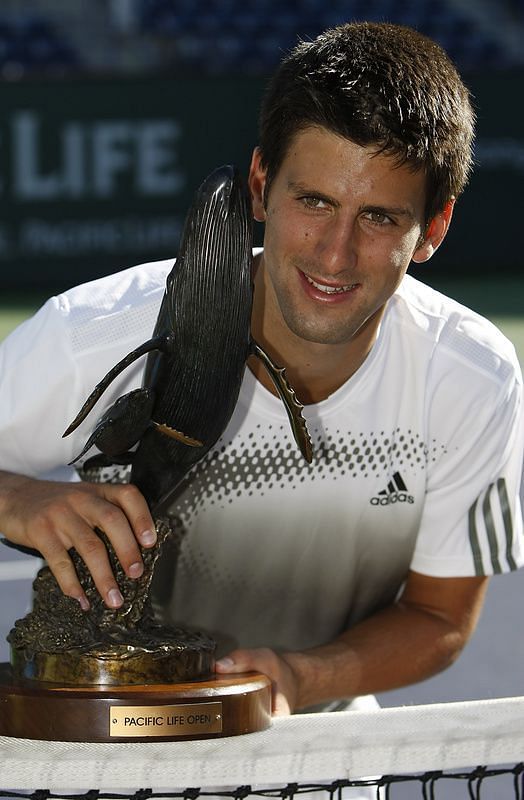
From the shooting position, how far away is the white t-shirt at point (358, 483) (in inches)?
103

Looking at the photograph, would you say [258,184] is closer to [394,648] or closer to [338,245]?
[338,245]

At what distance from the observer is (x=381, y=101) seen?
2.25 m

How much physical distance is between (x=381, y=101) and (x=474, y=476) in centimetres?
77

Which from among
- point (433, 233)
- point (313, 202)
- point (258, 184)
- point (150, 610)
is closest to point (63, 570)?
point (150, 610)

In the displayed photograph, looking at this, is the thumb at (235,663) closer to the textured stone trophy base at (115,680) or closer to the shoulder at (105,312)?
the textured stone trophy base at (115,680)

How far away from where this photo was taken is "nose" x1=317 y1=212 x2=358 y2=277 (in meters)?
2.19

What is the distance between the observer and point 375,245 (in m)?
2.22

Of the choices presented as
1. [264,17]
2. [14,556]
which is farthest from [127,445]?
[264,17]

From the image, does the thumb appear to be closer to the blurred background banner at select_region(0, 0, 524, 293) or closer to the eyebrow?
the eyebrow

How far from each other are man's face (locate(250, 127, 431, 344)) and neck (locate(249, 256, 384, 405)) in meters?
0.17

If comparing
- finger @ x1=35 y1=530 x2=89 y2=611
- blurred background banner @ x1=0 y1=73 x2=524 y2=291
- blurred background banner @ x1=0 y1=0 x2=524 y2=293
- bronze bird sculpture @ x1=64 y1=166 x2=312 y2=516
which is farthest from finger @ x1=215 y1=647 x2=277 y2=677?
blurred background banner @ x1=0 y1=73 x2=524 y2=291

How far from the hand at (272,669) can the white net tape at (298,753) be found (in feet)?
0.45

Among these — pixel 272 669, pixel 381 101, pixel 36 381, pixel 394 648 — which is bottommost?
pixel 394 648

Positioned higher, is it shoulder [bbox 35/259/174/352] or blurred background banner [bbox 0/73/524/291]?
shoulder [bbox 35/259/174/352]
